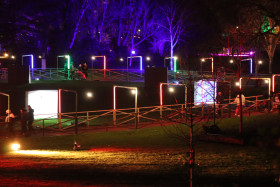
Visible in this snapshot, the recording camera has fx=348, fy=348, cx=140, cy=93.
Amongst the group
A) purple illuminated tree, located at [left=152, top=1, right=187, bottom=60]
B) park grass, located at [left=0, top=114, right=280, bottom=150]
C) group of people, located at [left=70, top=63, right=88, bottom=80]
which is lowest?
park grass, located at [left=0, top=114, right=280, bottom=150]

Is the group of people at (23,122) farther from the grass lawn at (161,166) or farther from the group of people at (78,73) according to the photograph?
the group of people at (78,73)

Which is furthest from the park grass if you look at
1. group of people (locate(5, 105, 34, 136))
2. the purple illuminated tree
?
the purple illuminated tree

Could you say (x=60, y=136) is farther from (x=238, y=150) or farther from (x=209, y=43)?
(x=209, y=43)

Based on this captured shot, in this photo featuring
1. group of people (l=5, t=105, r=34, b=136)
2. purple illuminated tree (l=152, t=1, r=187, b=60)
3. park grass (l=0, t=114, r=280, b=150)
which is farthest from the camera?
purple illuminated tree (l=152, t=1, r=187, b=60)

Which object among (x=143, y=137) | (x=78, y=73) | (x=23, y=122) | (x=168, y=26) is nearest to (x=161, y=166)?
(x=143, y=137)

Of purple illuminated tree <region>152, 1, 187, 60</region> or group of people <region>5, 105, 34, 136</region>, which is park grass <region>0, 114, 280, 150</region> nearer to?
group of people <region>5, 105, 34, 136</region>

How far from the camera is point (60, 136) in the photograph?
62.2ft

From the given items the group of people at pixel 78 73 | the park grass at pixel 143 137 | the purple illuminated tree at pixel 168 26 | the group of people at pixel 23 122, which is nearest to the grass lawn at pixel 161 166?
the park grass at pixel 143 137

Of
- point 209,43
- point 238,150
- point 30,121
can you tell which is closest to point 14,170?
point 238,150

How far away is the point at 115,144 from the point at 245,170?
7904 mm

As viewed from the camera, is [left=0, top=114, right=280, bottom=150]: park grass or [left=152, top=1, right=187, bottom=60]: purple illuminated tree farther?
[left=152, top=1, right=187, bottom=60]: purple illuminated tree

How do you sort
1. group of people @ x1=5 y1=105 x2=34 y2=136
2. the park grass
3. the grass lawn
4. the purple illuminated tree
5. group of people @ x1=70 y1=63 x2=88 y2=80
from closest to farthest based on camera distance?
the grass lawn
the park grass
group of people @ x1=5 y1=105 x2=34 y2=136
group of people @ x1=70 y1=63 x2=88 y2=80
the purple illuminated tree

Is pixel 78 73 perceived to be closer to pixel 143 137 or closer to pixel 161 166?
pixel 143 137

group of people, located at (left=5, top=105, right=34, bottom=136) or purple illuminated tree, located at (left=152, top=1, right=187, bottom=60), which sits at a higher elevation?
purple illuminated tree, located at (left=152, top=1, right=187, bottom=60)
